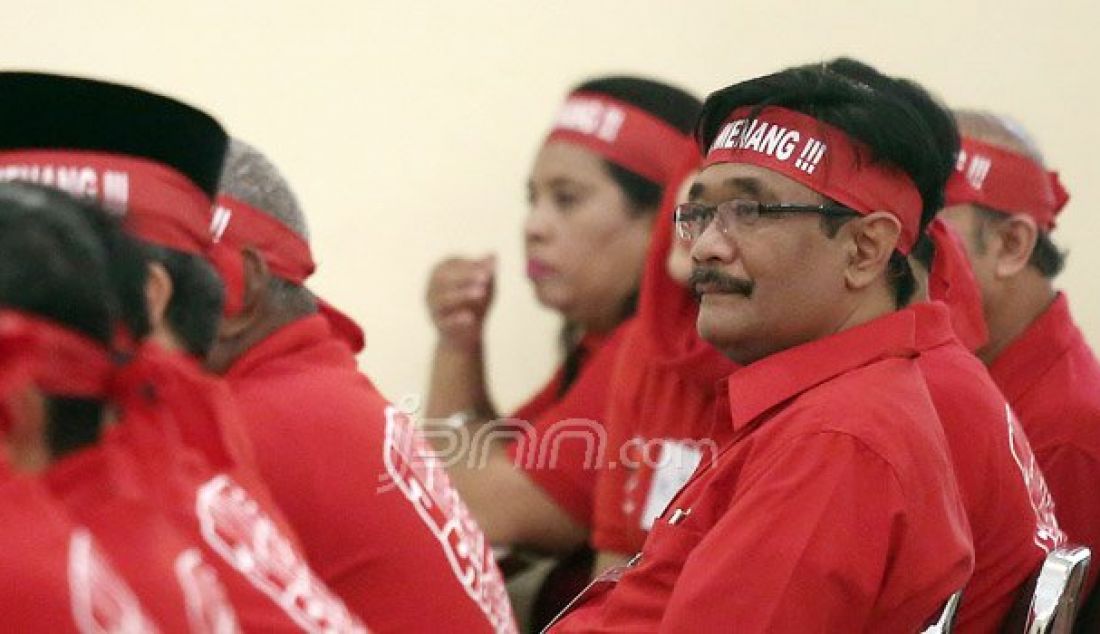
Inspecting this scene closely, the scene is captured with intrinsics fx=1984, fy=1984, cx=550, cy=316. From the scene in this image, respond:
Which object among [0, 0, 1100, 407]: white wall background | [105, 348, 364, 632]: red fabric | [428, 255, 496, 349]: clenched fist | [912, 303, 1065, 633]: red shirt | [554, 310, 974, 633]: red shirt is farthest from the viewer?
[0, 0, 1100, 407]: white wall background

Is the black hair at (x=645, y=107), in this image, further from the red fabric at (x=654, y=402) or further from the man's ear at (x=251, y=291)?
the man's ear at (x=251, y=291)

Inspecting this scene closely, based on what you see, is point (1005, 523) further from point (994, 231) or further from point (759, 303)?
point (994, 231)

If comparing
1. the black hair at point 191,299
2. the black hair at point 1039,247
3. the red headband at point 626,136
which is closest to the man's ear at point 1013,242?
the black hair at point 1039,247

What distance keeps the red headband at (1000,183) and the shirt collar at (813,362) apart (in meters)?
1.04

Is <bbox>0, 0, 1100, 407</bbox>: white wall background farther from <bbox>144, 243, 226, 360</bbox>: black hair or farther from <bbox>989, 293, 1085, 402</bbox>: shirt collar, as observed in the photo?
<bbox>144, 243, 226, 360</bbox>: black hair

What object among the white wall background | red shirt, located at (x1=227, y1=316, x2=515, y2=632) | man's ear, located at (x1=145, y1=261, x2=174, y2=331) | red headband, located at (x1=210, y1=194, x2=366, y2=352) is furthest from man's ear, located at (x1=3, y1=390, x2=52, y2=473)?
the white wall background

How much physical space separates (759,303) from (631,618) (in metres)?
0.35

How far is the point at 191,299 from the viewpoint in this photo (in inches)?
78.3

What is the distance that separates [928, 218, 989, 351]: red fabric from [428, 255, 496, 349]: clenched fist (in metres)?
1.17

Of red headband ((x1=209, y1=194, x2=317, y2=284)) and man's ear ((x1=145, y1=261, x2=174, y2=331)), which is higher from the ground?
man's ear ((x1=145, y1=261, x2=174, y2=331))

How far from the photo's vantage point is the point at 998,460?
2.21m

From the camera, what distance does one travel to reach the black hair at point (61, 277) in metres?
1.34

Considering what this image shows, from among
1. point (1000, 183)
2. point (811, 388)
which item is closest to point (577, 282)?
point (1000, 183)

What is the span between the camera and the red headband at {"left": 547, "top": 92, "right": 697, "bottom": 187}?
11.2 feet
